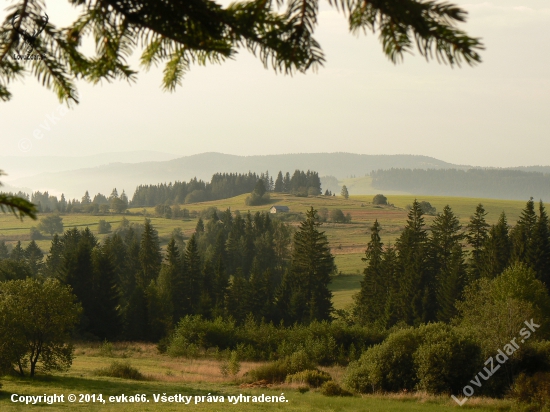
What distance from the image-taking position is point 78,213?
571ft

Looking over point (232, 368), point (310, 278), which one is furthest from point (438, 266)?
point (232, 368)

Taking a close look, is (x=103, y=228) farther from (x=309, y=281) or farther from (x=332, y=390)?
(x=332, y=390)

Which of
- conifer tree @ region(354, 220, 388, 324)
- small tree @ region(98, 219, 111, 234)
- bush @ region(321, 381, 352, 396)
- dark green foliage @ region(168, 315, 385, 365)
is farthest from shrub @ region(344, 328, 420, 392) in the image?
small tree @ region(98, 219, 111, 234)

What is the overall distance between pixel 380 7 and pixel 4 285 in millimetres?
31628

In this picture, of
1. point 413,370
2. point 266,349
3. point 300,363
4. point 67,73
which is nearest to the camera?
point 67,73

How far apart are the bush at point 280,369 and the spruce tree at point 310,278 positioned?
1195 inches

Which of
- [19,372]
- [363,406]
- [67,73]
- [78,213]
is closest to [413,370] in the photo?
[363,406]

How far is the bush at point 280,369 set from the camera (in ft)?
111

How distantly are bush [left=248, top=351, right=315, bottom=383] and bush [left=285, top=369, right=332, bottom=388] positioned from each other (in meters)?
1.23

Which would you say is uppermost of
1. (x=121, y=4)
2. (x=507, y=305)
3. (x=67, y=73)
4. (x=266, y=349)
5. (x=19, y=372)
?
(x=121, y=4)

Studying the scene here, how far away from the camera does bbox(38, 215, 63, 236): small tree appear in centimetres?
13862

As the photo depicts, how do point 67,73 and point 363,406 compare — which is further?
point 363,406

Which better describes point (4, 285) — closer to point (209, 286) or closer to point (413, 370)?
point (413, 370)

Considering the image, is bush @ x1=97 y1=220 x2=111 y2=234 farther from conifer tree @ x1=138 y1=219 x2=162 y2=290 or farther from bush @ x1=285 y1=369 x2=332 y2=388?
bush @ x1=285 y1=369 x2=332 y2=388
